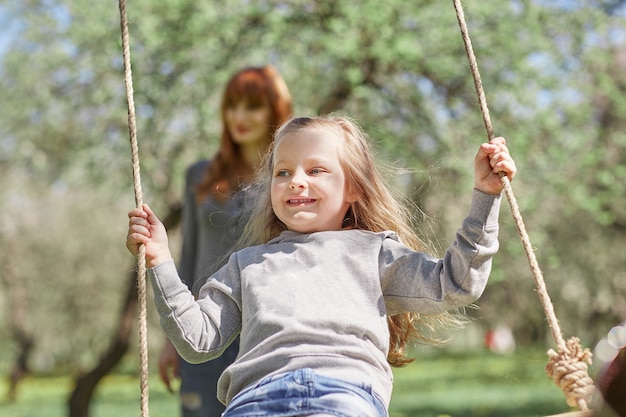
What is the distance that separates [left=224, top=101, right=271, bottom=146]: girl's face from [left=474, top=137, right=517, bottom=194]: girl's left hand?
1.46 metres

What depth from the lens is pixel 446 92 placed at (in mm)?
8031

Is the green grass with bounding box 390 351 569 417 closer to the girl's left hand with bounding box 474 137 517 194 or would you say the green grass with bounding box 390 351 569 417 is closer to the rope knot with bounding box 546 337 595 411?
the rope knot with bounding box 546 337 595 411

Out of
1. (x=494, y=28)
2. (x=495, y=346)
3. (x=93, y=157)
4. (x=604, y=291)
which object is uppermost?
(x=494, y=28)

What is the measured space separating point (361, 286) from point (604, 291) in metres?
20.5

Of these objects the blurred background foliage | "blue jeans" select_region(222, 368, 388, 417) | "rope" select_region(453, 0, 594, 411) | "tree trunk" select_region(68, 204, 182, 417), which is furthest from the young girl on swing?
"tree trunk" select_region(68, 204, 182, 417)

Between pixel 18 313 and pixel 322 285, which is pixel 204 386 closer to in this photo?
pixel 322 285

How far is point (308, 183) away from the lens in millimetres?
2398

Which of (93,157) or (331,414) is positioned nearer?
(331,414)

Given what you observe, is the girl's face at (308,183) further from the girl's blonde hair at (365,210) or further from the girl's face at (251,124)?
the girl's face at (251,124)

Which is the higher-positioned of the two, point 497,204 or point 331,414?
point 497,204

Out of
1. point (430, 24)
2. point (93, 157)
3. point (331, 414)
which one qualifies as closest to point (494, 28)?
point (430, 24)

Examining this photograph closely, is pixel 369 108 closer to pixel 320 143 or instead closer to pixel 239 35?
pixel 239 35

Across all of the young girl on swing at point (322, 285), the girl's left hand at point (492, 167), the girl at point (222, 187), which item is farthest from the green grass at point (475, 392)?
the girl's left hand at point (492, 167)

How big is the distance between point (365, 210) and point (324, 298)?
15.7 inches
